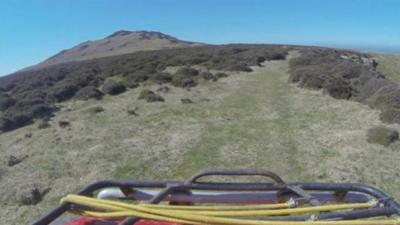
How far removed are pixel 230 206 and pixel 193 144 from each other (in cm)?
1288

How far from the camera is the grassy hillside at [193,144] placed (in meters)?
12.7

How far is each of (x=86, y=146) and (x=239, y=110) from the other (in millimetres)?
7653

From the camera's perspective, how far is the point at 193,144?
15.8 m

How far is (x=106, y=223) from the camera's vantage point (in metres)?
2.64

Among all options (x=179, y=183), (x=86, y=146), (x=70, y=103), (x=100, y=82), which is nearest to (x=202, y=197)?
(x=179, y=183)

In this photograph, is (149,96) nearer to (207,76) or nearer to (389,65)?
(207,76)

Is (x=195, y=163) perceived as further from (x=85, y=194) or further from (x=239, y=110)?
(x=85, y=194)

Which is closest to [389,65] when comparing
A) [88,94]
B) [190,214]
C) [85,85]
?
[85,85]

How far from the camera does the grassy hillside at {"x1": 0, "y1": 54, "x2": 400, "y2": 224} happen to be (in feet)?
41.7

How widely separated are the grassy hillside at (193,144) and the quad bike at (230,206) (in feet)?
26.9

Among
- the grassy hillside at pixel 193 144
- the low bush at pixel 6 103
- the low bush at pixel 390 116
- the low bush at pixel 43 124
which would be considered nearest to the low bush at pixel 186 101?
the grassy hillside at pixel 193 144

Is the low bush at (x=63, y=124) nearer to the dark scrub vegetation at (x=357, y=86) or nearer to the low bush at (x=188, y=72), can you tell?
the dark scrub vegetation at (x=357, y=86)

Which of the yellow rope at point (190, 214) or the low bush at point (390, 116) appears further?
the low bush at point (390, 116)

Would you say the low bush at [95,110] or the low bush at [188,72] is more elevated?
the low bush at [188,72]
